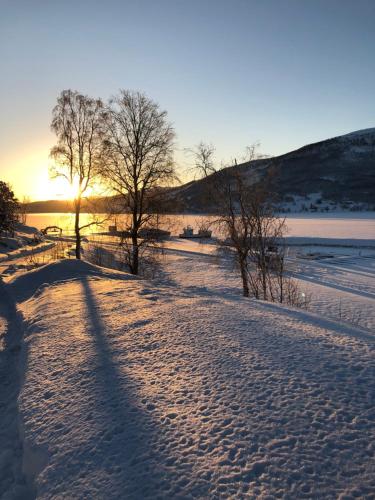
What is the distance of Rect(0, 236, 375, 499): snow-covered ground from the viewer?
226cm

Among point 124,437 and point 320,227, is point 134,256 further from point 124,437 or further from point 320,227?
point 320,227

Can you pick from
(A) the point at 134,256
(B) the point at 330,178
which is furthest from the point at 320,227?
(B) the point at 330,178

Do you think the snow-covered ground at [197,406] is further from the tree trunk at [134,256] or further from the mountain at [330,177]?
the mountain at [330,177]

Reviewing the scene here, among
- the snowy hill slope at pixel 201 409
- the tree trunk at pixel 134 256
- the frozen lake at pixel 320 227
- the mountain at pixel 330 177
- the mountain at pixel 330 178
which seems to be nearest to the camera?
the snowy hill slope at pixel 201 409

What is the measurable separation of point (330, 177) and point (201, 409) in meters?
167

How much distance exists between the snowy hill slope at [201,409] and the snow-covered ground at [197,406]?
0.01 metres

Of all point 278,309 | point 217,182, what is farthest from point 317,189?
point 278,309

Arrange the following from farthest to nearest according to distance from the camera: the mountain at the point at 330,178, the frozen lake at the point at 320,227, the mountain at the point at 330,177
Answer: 1. the mountain at the point at 330,177
2. the mountain at the point at 330,178
3. the frozen lake at the point at 320,227

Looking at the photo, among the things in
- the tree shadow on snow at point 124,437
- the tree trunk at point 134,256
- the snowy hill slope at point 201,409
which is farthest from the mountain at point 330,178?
the tree shadow on snow at point 124,437

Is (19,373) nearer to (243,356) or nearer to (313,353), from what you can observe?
(243,356)

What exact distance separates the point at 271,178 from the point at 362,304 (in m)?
6.03

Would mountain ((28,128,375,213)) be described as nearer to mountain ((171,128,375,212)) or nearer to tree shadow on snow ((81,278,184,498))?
mountain ((171,128,375,212))

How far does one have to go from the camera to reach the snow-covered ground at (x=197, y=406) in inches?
89.0

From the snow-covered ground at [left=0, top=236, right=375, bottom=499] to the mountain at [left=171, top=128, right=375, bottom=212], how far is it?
80.1 metres
